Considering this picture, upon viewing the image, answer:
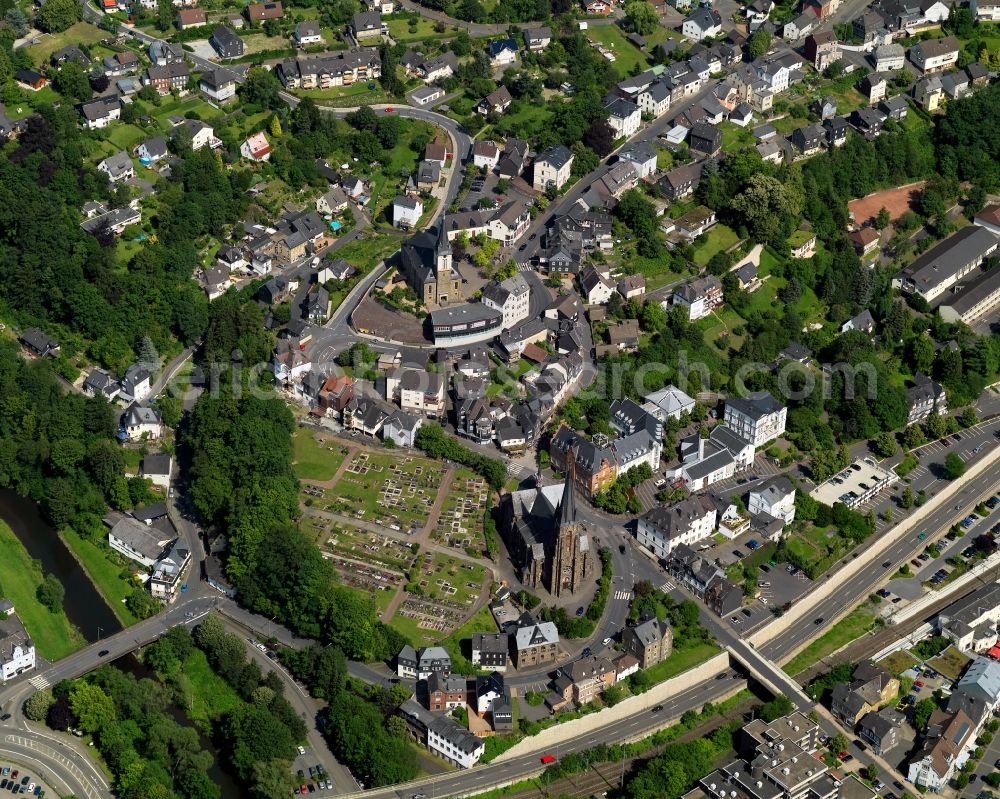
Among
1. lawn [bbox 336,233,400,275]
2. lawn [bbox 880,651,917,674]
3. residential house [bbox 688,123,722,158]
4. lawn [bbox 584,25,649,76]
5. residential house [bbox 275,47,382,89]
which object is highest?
lawn [bbox 584,25,649,76]

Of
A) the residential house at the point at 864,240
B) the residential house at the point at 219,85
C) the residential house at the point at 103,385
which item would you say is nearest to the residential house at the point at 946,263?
the residential house at the point at 864,240

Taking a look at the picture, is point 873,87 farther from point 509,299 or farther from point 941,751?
point 941,751

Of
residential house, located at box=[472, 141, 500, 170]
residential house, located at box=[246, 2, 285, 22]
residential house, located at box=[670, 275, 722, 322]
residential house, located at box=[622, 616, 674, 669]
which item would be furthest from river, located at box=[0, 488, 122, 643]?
residential house, located at box=[246, 2, 285, 22]

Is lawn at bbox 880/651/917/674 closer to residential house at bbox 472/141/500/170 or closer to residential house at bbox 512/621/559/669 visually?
residential house at bbox 512/621/559/669

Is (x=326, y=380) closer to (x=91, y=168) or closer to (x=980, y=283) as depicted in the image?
(x=91, y=168)

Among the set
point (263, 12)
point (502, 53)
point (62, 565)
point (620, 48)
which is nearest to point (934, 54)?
point (620, 48)
